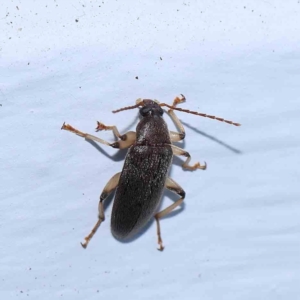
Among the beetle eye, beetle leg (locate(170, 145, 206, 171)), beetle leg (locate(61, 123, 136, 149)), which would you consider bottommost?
beetle leg (locate(170, 145, 206, 171))

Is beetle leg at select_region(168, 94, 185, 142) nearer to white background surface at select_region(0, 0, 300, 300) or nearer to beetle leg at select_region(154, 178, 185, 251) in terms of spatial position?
white background surface at select_region(0, 0, 300, 300)

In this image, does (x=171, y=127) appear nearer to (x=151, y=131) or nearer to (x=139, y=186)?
(x=151, y=131)

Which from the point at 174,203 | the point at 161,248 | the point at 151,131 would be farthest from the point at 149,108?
the point at 161,248

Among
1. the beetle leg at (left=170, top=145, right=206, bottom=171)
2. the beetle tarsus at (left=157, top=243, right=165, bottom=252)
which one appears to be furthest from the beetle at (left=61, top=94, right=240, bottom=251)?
the beetle tarsus at (left=157, top=243, right=165, bottom=252)

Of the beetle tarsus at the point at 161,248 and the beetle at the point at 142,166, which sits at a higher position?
the beetle at the point at 142,166

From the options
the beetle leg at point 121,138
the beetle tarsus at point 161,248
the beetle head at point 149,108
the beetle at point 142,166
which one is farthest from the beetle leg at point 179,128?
the beetle tarsus at point 161,248

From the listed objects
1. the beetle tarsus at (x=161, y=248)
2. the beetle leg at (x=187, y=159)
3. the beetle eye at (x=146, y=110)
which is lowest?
the beetle tarsus at (x=161, y=248)

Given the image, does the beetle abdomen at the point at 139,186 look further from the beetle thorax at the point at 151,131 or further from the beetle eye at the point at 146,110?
the beetle eye at the point at 146,110
